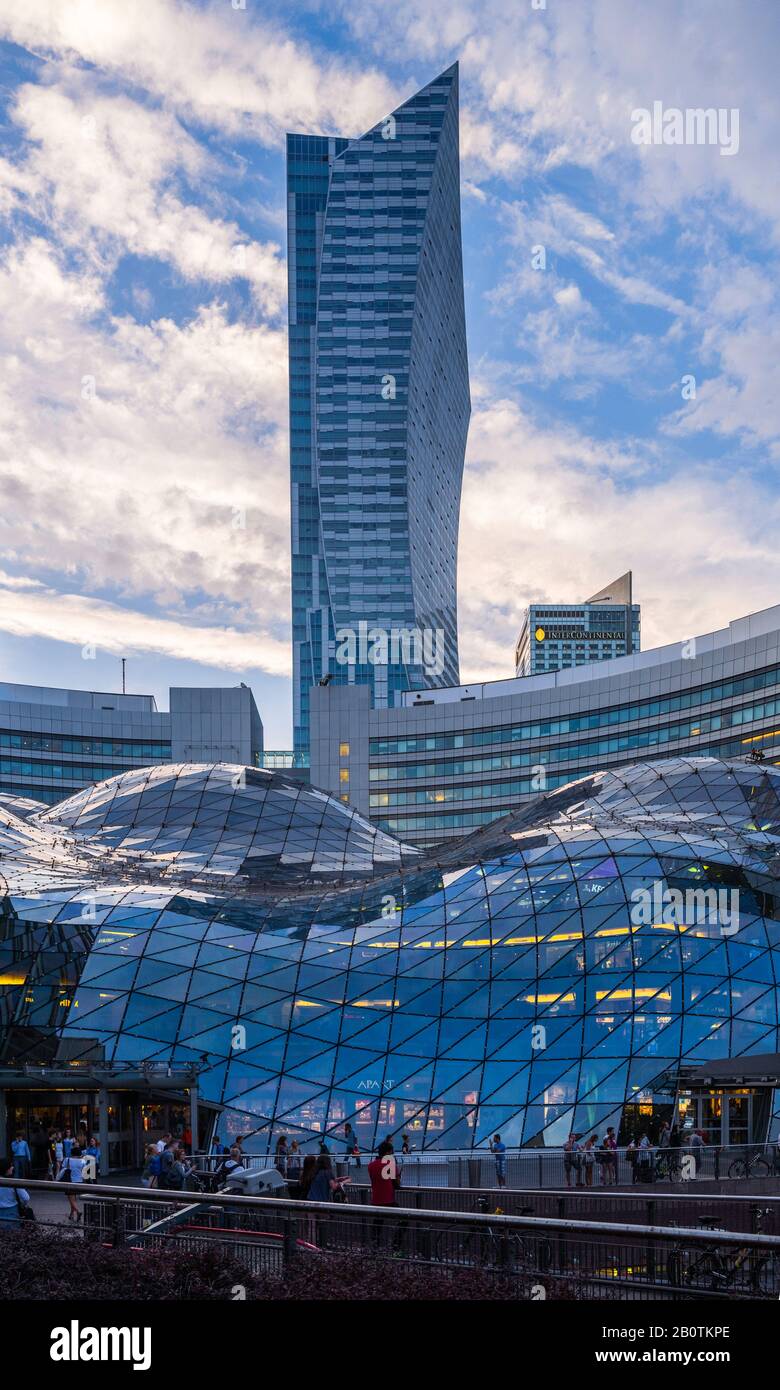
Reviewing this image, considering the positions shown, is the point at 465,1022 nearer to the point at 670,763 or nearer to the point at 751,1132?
the point at 751,1132

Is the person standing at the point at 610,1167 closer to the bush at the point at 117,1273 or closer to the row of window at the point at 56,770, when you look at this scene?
the bush at the point at 117,1273

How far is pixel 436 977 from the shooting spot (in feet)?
129

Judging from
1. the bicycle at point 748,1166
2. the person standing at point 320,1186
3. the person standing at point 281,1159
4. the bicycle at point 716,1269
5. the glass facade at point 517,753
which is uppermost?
the glass facade at point 517,753

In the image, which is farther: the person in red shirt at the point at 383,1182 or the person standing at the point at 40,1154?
the person standing at the point at 40,1154

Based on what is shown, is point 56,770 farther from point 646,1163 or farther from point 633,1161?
point 646,1163

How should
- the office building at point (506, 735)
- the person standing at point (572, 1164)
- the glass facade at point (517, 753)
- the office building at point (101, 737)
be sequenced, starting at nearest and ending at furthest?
the person standing at point (572, 1164) < the glass facade at point (517, 753) < the office building at point (506, 735) < the office building at point (101, 737)

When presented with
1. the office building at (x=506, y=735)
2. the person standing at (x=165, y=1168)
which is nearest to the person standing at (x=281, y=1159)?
the person standing at (x=165, y=1168)

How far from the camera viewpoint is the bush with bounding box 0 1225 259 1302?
11.2 metres

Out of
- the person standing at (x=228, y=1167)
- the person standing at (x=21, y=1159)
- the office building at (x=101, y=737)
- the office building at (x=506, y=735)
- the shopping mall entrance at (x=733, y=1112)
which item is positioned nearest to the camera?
the person standing at (x=228, y=1167)

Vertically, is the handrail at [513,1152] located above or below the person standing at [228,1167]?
below

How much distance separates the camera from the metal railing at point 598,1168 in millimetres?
28016

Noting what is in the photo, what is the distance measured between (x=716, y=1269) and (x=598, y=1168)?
1671 centimetres

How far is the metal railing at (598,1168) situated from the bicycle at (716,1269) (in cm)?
1491

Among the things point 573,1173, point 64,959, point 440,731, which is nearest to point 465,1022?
point 573,1173
